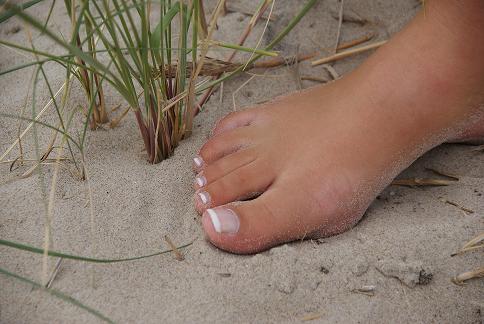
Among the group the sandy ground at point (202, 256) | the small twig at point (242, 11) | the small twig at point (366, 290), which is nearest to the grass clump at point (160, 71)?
the sandy ground at point (202, 256)

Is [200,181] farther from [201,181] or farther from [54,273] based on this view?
[54,273]

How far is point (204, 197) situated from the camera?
1.14 m

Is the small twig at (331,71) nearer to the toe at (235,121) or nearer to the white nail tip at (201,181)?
the toe at (235,121)

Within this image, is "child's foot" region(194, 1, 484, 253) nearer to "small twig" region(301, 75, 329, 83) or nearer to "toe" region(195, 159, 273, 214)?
"toe" region(195, 159, 273, 214)

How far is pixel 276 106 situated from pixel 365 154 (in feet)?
0.81

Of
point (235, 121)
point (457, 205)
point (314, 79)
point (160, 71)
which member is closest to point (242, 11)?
point (314, 79)

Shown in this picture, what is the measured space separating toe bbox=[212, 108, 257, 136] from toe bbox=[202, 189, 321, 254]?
22 centimetres

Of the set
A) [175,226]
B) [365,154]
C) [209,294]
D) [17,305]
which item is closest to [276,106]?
[365,154]

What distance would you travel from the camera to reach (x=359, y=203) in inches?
44.7

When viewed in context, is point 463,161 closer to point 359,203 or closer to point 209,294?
point 359,203

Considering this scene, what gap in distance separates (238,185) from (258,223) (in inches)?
4.6

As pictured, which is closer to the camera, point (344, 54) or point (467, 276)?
point (467, 276)

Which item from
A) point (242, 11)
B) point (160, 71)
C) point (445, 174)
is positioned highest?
point (160, 71)

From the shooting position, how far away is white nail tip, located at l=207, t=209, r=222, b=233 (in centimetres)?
106
